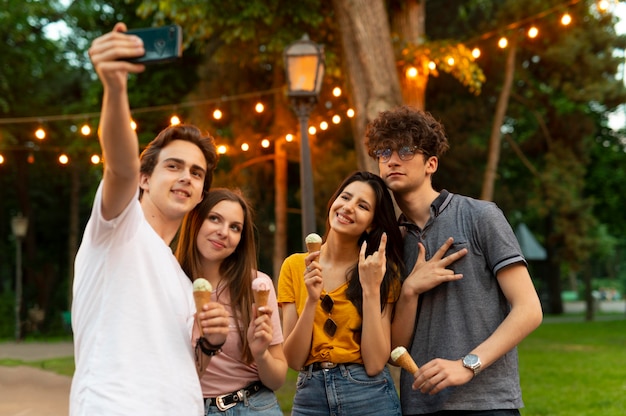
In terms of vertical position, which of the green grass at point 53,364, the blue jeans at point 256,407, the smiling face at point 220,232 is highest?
the smiling face at point 220,232

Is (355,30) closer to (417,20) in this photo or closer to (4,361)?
(417,20)

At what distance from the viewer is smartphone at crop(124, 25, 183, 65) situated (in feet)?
6.88

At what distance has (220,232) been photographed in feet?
10.6

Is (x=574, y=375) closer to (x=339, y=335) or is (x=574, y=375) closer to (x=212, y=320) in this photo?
(x=339, y=335)

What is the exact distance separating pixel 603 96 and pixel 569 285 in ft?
234

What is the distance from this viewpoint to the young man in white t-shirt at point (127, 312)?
2266mm

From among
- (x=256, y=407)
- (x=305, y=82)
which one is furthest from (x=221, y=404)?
(x=305, y=82)

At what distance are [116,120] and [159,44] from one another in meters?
0.25

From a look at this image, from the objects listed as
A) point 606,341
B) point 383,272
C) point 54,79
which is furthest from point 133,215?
point 54,79

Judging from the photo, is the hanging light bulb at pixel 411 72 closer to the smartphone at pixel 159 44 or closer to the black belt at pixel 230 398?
the black belt at pixel 230 398

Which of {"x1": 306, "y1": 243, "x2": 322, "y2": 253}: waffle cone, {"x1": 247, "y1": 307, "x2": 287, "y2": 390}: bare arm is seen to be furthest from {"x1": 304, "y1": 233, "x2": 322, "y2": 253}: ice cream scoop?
{"x1": 247, "y1": 307, "x2": 287, "y2": 390}: bare arm

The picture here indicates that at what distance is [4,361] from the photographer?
49.1 feet

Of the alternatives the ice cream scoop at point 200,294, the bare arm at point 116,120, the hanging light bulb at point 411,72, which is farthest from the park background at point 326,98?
the bare arm at point 116,120

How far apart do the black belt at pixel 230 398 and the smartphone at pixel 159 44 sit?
5.04 feet
